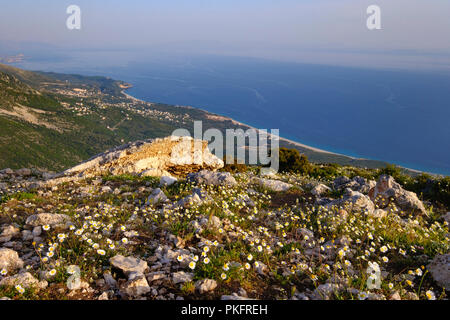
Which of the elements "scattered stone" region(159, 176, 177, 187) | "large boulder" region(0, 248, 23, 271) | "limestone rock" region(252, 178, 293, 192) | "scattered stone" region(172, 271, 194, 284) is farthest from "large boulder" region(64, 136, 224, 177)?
"scattered stone" region(172, 271, 194, 284)

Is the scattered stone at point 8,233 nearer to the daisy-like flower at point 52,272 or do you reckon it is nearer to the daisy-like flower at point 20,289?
the daisy-like flower at point 52,272

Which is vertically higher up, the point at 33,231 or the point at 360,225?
the point at 33,231

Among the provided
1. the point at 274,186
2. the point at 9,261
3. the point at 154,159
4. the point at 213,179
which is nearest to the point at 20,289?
the point at 9,261
